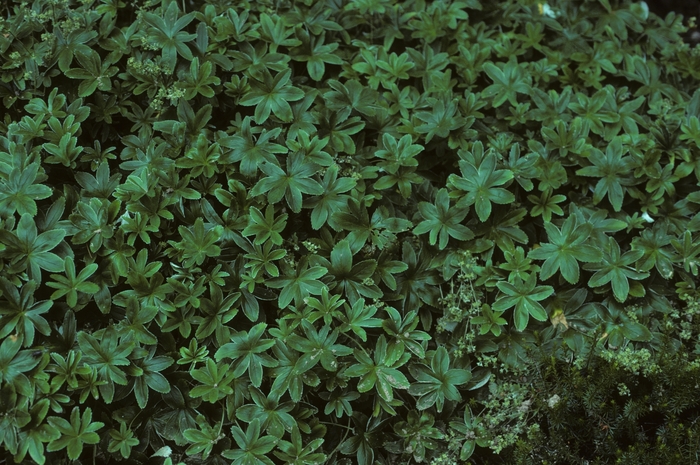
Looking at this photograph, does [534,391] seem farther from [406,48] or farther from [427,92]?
[406,48]

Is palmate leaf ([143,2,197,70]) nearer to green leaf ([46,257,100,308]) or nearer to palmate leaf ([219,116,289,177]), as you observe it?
palmate leaf ([219,116,289,177])

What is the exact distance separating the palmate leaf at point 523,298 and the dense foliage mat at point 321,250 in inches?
0.6

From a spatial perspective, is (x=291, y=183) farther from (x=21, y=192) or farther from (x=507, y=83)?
(x=507, y=83)

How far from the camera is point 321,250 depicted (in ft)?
10.0

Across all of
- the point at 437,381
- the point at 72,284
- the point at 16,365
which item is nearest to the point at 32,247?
the point at 72,284

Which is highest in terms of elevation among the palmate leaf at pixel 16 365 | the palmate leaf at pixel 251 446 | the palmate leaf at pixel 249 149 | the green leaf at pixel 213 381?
the palmate leaf at pixel 249 149

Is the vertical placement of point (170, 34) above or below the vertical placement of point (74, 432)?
above

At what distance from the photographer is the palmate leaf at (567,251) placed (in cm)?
298

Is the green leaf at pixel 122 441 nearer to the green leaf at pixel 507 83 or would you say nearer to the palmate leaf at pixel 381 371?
the palmate leaf at pixel 381 371

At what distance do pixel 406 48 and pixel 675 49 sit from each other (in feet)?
6.19

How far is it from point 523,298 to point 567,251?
333 mm

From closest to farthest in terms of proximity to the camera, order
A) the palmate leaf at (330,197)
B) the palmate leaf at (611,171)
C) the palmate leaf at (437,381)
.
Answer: the palmate leaf at (437,381) < the palmate leaf at (330,197) < the palmate leaf at (611,171)

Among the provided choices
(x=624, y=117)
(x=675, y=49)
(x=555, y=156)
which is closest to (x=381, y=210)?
(x=555, y=156)

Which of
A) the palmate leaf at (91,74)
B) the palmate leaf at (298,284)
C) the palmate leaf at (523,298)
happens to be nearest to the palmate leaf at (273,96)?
the palmate leaf at (91,74)
